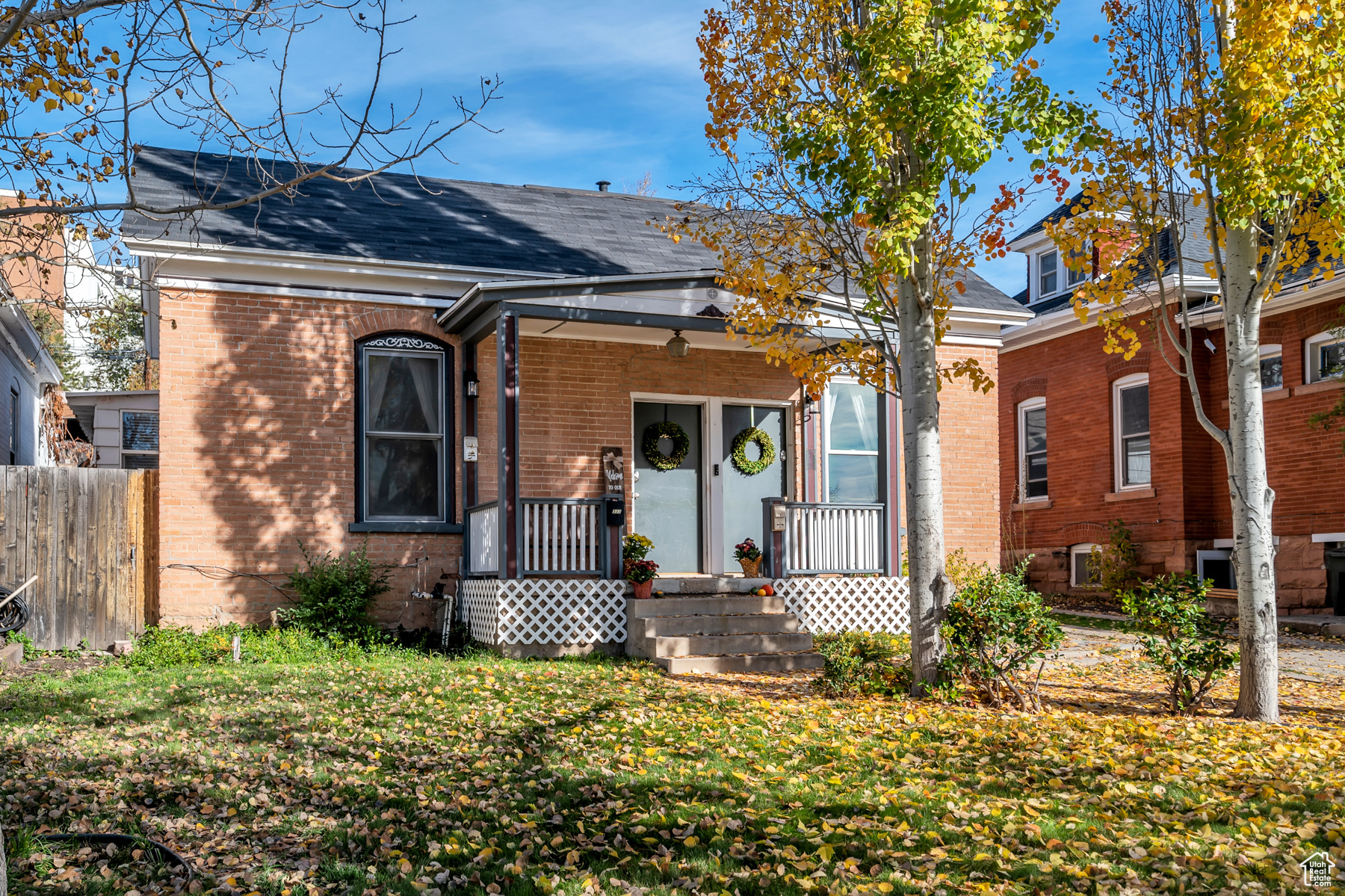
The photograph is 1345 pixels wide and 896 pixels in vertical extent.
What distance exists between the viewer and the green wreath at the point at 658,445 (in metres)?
13.3

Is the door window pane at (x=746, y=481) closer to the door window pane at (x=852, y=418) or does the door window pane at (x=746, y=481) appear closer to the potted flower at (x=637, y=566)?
the door window pane at (x=852, y=418)

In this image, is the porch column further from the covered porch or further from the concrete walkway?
the concrete walkway

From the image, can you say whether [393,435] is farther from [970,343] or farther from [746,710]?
[970,343]

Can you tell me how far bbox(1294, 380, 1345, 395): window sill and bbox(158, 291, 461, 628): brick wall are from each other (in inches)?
474

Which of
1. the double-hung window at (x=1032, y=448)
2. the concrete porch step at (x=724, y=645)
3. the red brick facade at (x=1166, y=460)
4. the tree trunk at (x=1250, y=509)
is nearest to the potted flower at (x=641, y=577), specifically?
the concrete porch step at (x=724, y=645)

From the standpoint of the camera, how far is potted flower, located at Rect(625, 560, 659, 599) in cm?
1106

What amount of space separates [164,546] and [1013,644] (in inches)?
325

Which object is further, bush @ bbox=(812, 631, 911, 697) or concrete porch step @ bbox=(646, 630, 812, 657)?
concrete porch step @ bbox=(646, 630, 812, 657)

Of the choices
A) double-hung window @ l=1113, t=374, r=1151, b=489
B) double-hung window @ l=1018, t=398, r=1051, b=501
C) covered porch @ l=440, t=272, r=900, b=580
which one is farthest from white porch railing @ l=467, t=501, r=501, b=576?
double-hung window @ l=1018, t=398, r=1051, b=501

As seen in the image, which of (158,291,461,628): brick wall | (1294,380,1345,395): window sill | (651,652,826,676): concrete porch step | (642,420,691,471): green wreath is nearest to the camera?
(651,652,826,676): concrete porch step

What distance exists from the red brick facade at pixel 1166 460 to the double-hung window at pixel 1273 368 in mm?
147

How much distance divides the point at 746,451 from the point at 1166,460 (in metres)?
7.25

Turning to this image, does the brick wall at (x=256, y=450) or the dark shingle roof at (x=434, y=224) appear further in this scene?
the dark shingle roof at (x=434, y=224)

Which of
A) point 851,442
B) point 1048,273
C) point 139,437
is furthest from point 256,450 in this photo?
point 1048,273
